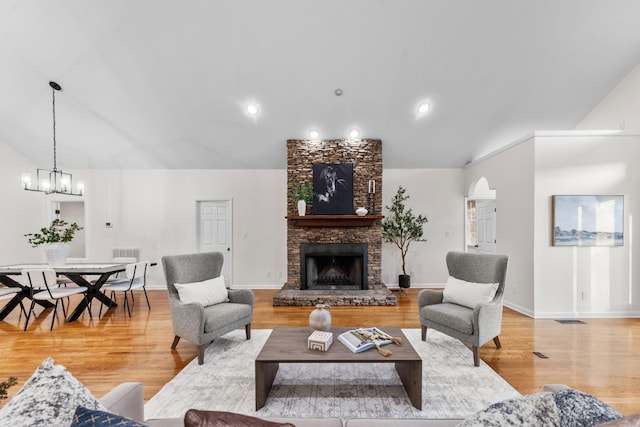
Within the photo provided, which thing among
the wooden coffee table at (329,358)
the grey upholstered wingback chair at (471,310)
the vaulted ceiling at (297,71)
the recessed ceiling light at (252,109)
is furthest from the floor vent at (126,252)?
the grey upholstered wingback chair at (471,310)

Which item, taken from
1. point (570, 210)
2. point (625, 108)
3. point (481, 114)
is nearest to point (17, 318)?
point (481, 114)

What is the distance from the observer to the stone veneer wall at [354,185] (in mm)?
5398

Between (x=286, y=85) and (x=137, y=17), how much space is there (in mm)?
1991

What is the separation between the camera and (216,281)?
3.31 meters

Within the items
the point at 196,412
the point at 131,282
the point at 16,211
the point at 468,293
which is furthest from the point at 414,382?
the point at 16,211

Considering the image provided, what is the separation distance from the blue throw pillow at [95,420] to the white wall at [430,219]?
5626mm

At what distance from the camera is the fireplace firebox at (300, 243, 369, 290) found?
5.34 m

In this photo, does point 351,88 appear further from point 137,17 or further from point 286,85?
point 137,17

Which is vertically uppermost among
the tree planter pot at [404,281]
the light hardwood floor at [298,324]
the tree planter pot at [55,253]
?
the tree planter pot at [55,253]

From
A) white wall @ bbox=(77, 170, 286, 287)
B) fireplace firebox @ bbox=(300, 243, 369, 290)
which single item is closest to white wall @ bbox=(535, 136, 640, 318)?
fireplace firebox @ bbox=(300, 243, 369, 290)

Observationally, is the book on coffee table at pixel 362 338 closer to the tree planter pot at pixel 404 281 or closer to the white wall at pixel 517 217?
the white wall at pixel 517 217

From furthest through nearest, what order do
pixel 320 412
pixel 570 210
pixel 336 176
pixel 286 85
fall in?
1. pixel 336 176
2. pixel 286 85
3. pixel 570 210
4. pixel 320 412

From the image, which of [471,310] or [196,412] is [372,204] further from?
[196,412]

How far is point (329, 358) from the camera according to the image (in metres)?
2.10
